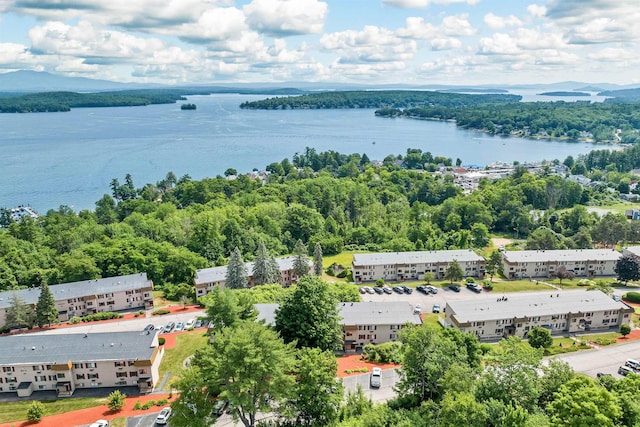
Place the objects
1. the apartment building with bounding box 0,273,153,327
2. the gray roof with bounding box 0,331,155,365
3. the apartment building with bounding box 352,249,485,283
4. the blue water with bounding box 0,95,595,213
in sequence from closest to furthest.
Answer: the gray roof with bounding box 0,331,155,365 → the apartment building with bounding box 0,273,153,327 → the apartment building with bounding box 352,249,485,283 → the blue water with bounding box 0,95,595,213

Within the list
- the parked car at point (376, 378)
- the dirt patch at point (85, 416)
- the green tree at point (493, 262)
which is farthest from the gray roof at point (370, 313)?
the green tree at point (493, 262)

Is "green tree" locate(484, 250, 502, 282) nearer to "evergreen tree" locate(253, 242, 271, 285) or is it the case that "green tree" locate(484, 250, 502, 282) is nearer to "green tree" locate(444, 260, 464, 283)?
→ "green tree" locate(444, 260, 464, 283)

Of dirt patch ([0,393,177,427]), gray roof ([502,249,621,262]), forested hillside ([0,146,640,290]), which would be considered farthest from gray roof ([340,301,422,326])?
gray roof ([502,249,621,262])

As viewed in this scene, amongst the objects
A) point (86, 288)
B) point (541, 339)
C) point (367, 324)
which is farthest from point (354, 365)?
point (86, 288)

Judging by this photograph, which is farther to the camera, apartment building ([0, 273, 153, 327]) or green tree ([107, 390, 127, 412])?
apartment building ([0, 273, 153, 327])

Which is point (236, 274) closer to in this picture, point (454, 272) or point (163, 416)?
point (163, 416)

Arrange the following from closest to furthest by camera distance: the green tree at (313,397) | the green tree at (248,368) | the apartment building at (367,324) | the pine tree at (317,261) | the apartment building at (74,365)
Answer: the green tree at (248,368) → the green tree at (313,397) → the apartment building at (74,365) → the apartment building at (367,324) → the pine tree at (317,261)

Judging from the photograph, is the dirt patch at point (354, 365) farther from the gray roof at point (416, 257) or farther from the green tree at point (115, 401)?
the gray roof at point (416, 257)
